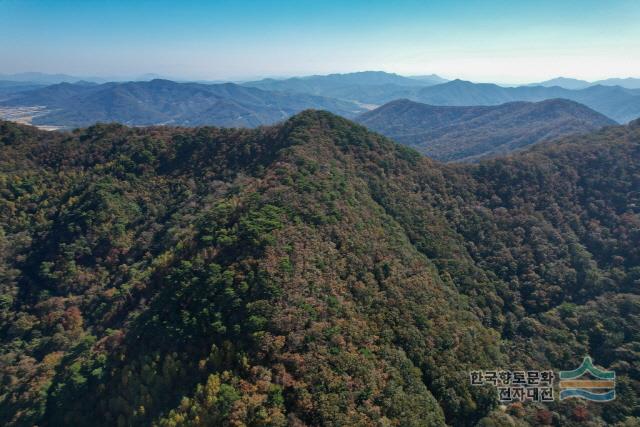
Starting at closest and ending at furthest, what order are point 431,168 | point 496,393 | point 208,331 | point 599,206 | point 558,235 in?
1. point 208,331
2. point 496,393
3. point 558,235
4. point 599,206
5. point 431,168

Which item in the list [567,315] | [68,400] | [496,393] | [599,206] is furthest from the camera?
[599,206]

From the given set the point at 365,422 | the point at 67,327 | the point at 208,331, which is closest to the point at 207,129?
the point at 67,327

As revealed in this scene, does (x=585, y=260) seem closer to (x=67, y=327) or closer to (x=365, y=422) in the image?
(x=365, y=422)

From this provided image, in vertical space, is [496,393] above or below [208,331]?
below

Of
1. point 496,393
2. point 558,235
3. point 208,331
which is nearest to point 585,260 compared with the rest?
point 558,235

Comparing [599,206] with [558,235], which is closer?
[558,235]

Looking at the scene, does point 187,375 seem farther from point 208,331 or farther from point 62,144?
point 62,144

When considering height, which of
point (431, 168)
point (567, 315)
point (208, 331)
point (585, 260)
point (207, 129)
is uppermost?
point (207, 129)
